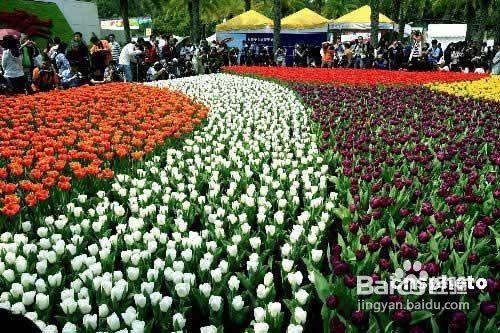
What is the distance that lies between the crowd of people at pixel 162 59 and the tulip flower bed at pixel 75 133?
2.12 m

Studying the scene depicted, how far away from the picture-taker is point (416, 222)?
353 cm

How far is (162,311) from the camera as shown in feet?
9.21

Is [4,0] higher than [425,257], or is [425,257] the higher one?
[4,0]

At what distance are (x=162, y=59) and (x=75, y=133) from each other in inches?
527

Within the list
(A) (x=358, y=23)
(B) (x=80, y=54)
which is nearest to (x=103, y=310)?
(B) (x=80, y=54)

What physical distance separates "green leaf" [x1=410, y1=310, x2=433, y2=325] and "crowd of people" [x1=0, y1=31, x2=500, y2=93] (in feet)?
34.6

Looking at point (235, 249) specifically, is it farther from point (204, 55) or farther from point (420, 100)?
point (204, 55)

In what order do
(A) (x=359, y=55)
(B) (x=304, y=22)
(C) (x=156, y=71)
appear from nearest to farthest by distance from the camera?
(C) (x=156, y=71) < (A) (x=359, y=55) < (B) (x=304, y=22)

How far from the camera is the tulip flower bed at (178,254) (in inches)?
110

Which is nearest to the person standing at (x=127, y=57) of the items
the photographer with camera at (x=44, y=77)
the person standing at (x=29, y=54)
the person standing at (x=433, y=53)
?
the photographer with camera at (x=44, y=77)

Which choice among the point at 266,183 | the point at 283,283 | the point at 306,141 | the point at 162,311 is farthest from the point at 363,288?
the point at 306,141

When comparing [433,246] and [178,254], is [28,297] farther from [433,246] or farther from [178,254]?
[433,246]

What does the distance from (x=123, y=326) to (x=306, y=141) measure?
4323mm

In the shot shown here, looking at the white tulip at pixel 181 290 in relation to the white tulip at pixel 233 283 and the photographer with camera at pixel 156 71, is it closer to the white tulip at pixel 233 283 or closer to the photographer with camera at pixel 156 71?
the white tulip at pixel 233 283
